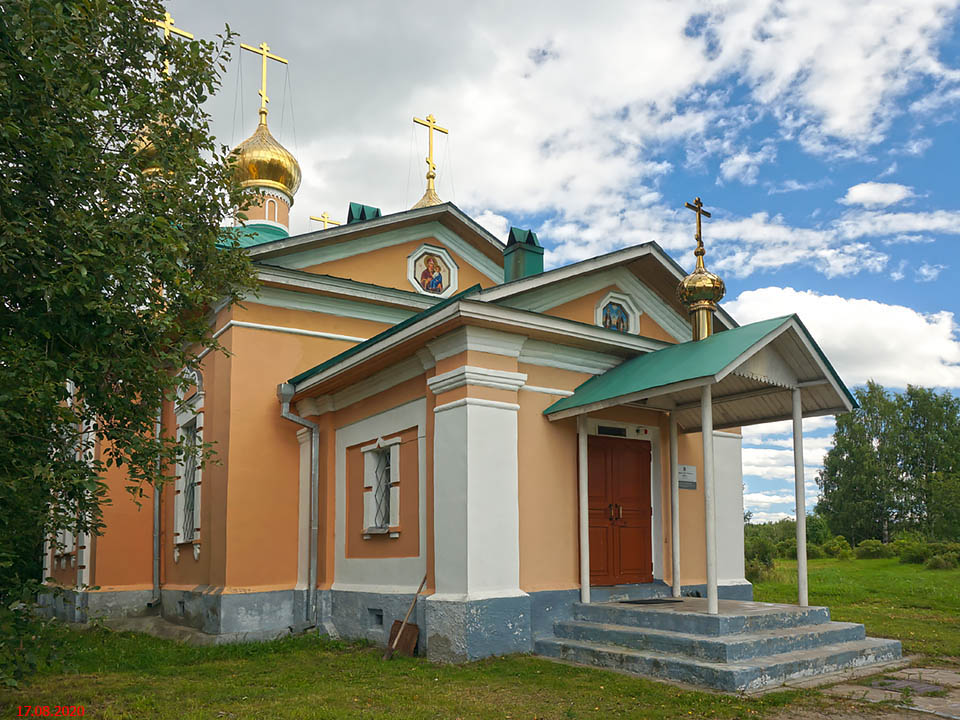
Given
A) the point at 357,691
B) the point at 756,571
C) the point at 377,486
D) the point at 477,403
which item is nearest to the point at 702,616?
the point at 477,403

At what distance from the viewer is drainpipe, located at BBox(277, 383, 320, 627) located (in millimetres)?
11305

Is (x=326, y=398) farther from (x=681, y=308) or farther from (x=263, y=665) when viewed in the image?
(x=681, y=308)

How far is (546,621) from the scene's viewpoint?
29.2 ft

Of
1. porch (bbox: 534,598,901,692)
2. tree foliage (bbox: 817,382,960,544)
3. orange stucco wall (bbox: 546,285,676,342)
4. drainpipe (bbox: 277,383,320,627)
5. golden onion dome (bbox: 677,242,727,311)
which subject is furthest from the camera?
tree foliage (bbox: 817,382,960,544)

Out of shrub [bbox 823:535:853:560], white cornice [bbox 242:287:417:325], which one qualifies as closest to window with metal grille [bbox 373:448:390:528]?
white cornice [bbox 242:287:417:325]

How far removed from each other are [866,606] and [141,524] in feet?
39.3

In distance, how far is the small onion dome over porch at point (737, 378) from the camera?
812 centimetres

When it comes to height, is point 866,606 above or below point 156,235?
below

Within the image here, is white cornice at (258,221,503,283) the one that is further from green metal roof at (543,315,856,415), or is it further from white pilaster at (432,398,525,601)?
green metal roof at (543,315,856,415)

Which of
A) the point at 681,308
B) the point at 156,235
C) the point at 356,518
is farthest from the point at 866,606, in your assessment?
the point at 156,235

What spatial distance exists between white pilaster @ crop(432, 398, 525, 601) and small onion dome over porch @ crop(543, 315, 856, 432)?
0.87 metres

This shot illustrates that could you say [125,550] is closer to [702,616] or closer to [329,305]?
[329,305]

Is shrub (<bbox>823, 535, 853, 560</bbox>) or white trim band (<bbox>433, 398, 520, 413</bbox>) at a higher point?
white trim band (<bbox>433, 398, 520, 413</bbox>)

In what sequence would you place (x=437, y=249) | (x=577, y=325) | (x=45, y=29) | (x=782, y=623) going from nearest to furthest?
(x=45, y=29) < (x=782, y=623) < (x=577, y=325) < (x=437, y=249)
